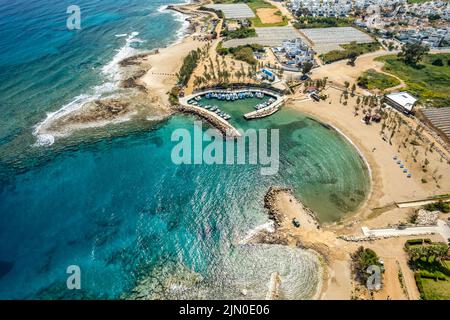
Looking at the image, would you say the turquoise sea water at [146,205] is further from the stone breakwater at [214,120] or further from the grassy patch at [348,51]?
the grassy patch at [348,51]

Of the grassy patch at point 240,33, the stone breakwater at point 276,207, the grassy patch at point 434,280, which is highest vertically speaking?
the grassy patch at point 240,33

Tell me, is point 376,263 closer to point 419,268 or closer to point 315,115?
point 419,268

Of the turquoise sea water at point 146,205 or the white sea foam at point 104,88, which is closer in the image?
the turquoise sea water at point 146,205

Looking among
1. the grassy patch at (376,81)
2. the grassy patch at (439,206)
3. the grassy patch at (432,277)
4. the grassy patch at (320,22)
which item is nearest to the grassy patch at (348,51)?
the grassy patch at (376,81)

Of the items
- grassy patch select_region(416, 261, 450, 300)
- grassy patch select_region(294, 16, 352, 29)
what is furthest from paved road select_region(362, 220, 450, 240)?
grassy patch select_region(294, 16, 352, 29)

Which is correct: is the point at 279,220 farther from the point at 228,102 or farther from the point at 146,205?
the point at 228,102
